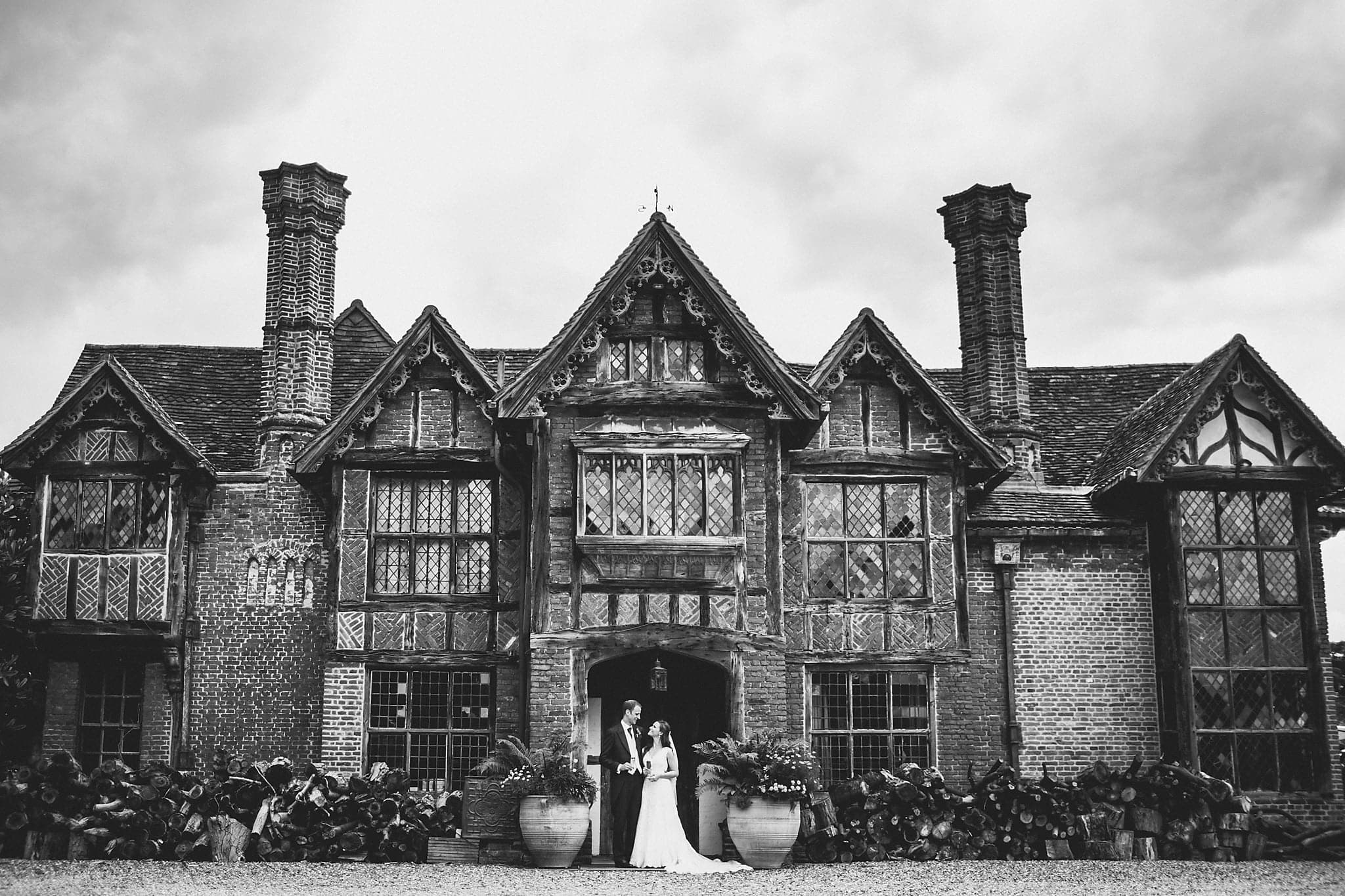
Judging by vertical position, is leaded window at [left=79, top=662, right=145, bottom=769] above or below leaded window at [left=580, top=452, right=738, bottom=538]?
below

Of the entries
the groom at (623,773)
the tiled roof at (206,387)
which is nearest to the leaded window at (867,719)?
Result: the groom at (623,773)

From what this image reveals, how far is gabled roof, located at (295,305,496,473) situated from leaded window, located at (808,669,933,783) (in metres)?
6.53

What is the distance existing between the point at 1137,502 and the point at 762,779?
822 cm

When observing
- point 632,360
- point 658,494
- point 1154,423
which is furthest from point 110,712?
point 1154,423

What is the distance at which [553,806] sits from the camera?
17.1 meters

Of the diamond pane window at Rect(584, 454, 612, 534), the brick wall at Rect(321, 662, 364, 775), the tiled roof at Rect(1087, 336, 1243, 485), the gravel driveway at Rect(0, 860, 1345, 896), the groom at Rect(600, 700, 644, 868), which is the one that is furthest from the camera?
the tiled roof at Rect(1087, 336, 1243, 485)

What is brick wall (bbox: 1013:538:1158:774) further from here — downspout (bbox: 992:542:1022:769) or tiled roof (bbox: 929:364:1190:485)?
tiled roof (bbox: 929:364:1190:485)

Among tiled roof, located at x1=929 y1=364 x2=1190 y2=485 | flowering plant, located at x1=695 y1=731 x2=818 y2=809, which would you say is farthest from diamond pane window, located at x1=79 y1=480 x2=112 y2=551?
tiled roof, located at x1=929 y1=364 x2=1190 y2=485

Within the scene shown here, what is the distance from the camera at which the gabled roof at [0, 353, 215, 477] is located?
2131cm

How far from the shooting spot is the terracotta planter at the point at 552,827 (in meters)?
17.1

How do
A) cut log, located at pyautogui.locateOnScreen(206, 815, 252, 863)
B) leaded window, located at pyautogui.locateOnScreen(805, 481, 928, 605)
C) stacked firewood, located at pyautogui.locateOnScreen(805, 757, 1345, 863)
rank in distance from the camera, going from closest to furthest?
1. cut log, located at pyautogui.locateOnScreen(206, 815, 252, 863)
2. stacked firewood, located at pyautogui.locateOnScreen(805, 757, 1345, 863)
3. leaded window, located at pyautogui.locateOnScreen(805, 481, 928, 605)

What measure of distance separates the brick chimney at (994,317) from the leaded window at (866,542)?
2.66 meters

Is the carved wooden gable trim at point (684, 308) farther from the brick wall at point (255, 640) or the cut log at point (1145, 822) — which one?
the cut log at point (1145, 822)

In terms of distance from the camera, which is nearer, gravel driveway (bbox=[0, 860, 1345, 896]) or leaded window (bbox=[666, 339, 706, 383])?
gravel driveway (bbox=[0, 860, 1345, 896])
